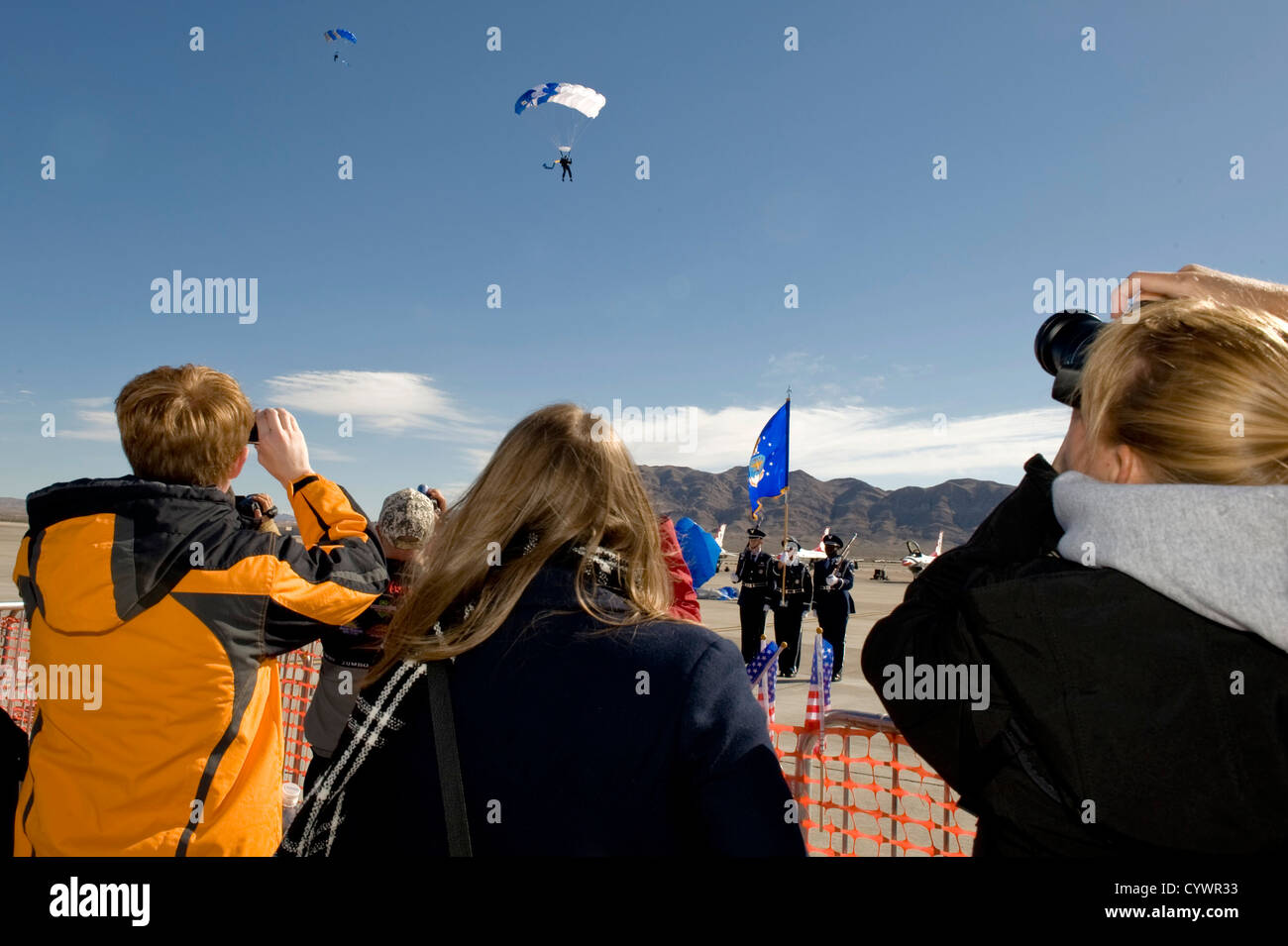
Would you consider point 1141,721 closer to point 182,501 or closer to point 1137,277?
point 1137,277

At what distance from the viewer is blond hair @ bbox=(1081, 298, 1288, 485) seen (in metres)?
1.19

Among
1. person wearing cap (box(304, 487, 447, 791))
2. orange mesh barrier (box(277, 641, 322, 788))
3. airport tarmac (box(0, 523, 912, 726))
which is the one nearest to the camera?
person wearing cap (box(304, 487, 447, 791))

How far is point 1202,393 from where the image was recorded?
3.97 feet

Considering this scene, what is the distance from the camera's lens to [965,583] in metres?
1.39

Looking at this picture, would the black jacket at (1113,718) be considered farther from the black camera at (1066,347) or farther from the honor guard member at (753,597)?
the honor guard member at (753,597)

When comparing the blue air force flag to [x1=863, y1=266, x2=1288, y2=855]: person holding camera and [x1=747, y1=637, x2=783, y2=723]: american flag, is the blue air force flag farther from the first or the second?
[x1=863, y1=266, x2=1288, y2=855]: person holding camera

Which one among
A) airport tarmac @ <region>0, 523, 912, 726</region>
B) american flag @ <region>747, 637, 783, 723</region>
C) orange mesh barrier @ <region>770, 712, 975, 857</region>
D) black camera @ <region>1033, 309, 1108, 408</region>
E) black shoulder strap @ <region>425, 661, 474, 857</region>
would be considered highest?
black camera @ <region>1033, 309, 1108, 408</region>

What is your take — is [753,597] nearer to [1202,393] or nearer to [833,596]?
[833,596]

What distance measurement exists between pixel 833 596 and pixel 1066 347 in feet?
34.5

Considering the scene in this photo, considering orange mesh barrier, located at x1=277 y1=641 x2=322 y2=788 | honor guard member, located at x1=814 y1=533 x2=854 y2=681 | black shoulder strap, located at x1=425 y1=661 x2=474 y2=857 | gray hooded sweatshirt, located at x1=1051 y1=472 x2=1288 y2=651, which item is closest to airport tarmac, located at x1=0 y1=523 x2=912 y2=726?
gray hooded sweatshirt, located at x1=1051 y1=472 x2=1288 y2=651

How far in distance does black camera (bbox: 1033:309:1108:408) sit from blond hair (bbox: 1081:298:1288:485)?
17cm

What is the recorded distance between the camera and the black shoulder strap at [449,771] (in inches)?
47.4

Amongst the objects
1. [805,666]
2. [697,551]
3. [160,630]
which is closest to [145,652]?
[160,630]
